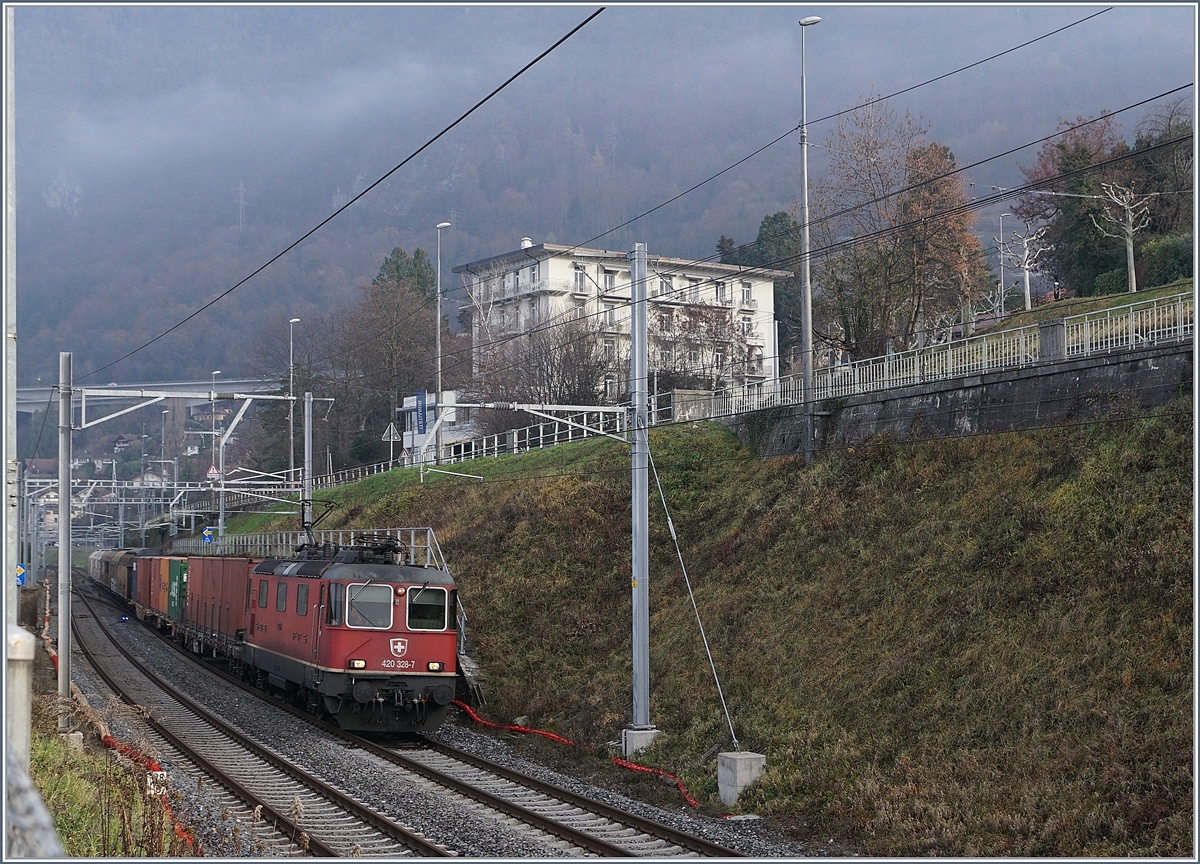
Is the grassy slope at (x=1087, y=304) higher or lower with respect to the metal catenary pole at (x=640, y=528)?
higher

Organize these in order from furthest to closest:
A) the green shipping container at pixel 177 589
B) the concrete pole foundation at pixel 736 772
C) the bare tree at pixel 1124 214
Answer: the bare tree at pixel 1124 214 → the green shipping container at pixel 177 589 → the concrete pole foundation at pixel 736 772

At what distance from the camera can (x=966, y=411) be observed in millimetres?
24109

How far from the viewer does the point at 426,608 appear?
21.6m

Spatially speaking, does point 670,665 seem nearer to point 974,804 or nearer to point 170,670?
point 974,804

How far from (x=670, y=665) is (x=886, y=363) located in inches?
391

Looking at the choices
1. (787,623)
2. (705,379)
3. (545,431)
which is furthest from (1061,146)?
(787,623)

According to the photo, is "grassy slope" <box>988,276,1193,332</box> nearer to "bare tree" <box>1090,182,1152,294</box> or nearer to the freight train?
"bare tree" <box>1090,182,1152,294</box>

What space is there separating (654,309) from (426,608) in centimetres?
4121

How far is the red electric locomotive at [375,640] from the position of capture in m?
20.8

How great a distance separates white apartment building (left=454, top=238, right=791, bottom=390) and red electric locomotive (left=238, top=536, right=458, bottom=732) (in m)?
34.1

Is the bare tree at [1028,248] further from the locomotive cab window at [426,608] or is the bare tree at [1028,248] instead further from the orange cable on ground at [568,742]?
the locomotive cab window at [426,608]

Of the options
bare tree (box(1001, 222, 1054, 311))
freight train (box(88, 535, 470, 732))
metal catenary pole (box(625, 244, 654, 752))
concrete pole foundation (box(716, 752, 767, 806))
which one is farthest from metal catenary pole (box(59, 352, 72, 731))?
bare tree (box(1001, 222, 1054, 311))

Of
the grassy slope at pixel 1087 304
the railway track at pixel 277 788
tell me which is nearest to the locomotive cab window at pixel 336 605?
the railway track at pixel 277 788

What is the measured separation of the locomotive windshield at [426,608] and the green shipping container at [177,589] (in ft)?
66.2
